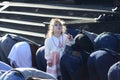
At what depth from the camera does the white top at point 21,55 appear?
8703 millimetres

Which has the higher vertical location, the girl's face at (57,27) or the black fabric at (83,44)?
the girl's face at (57,27)

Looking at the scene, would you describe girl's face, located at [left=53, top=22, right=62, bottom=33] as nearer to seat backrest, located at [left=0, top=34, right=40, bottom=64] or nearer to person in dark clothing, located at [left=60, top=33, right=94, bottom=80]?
person in dark clothing, located at [left=60, top=33, right=94, bottom=80]

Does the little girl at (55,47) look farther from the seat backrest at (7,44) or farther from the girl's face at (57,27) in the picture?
the seat backrest at (7,44)

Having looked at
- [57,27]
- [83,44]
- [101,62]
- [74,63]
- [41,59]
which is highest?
[57,27]

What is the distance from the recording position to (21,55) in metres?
8.70

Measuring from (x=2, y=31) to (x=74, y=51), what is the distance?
572 cm

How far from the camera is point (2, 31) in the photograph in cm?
1327

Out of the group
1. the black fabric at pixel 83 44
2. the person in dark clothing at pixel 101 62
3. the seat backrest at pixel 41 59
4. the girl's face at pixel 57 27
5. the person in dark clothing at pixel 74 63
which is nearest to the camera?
the person in dark clothing at pixel 101 62

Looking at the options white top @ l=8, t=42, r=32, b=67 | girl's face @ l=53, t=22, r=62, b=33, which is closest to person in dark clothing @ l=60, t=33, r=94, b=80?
girl's face @ l=53, t=22, r=62, b=33

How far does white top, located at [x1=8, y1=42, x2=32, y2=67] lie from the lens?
8.70 m

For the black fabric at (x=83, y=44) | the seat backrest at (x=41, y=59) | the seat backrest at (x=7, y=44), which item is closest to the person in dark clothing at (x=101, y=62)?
the black fabric at (x=83, y=44)

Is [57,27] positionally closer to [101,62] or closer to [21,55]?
[21,55]

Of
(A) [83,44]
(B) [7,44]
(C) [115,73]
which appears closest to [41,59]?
(A) [83,44]

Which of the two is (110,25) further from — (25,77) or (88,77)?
(25,77)
